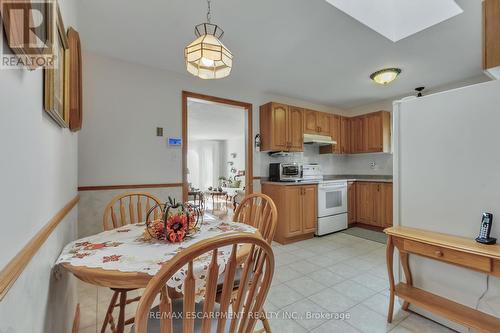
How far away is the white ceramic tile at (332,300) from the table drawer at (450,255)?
689 millimetres

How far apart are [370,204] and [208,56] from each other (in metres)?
3.91

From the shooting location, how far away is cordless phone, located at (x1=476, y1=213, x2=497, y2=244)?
1381 millimetres

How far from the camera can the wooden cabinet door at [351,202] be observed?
4265 mm

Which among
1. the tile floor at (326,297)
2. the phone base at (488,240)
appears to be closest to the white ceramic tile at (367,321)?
the tile floor at (326,297)

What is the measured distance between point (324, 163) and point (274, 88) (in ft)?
6.72

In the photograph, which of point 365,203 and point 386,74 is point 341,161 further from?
point 386,74

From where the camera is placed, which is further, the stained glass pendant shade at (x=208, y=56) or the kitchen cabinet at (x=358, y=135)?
the kitchen cabinet at (x=358, y=135)

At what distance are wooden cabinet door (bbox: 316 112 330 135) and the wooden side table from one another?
106 inches

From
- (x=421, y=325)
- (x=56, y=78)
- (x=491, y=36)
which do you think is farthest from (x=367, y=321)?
(x=56, y=78)

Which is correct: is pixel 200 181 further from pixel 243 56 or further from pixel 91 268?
pixel 91 268

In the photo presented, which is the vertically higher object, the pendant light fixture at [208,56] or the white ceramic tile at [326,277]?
the pendant light fixture at [208,56]

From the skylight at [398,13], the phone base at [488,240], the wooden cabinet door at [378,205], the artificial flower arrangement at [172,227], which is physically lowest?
the wooden cabinet door at [378,205]

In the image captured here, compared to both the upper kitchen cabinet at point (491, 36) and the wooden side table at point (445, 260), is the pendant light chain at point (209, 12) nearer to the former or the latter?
the upper kitchen cabinet at point (491, 36)

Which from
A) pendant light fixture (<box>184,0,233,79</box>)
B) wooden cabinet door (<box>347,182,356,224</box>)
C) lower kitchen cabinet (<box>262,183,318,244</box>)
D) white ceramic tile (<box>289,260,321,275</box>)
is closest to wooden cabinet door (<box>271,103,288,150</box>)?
lower kitchen cabinet (<box>262,183,318,244</box>)
